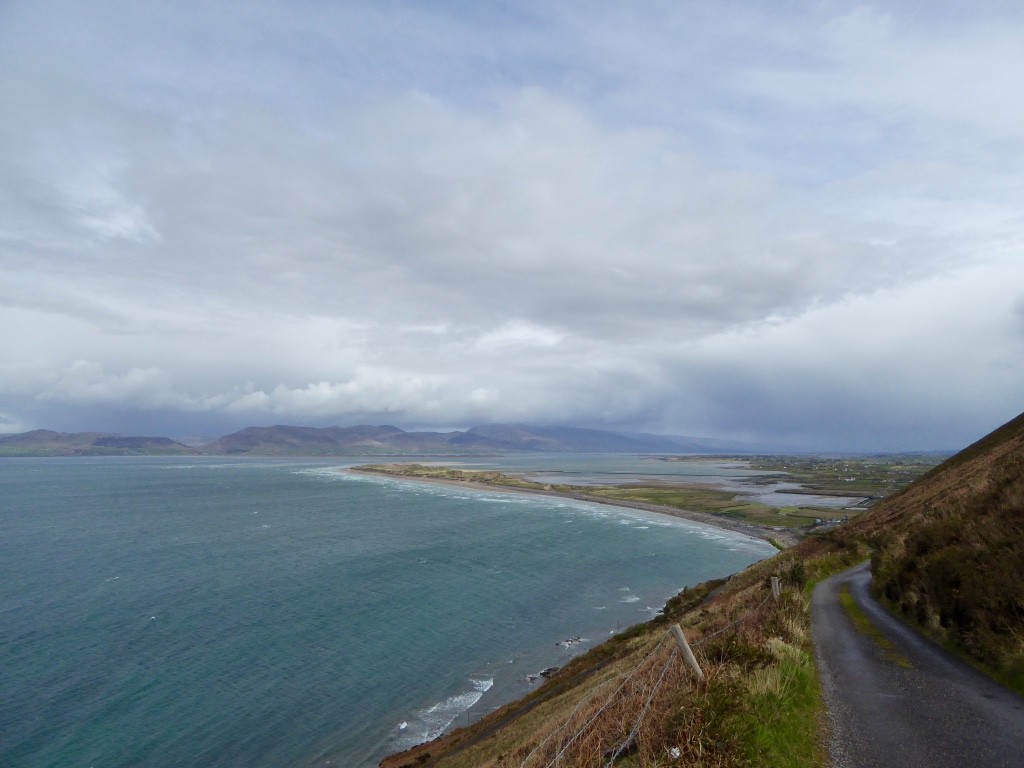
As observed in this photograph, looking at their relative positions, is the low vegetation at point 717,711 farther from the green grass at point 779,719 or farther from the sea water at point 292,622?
the sea water at point 292,622

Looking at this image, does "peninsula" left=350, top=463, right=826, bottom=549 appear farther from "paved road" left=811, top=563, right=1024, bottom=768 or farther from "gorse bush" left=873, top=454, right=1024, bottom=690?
"paved road" left=811, top=563, right=1024, bottom=768

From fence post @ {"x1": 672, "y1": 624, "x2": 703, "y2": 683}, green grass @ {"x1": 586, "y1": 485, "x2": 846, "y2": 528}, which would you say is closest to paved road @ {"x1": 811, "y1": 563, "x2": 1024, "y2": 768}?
fence post @ {"x1": 672, "y1": 624, "x2": 703, "y2": 683}

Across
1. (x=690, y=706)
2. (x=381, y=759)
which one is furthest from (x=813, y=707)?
(x=381, y=759)

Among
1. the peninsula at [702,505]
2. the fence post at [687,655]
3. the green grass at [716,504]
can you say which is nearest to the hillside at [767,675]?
the fence post at [687,655]

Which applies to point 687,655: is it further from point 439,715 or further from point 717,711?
point 439,715

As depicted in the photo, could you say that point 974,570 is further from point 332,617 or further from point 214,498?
point 214,498
